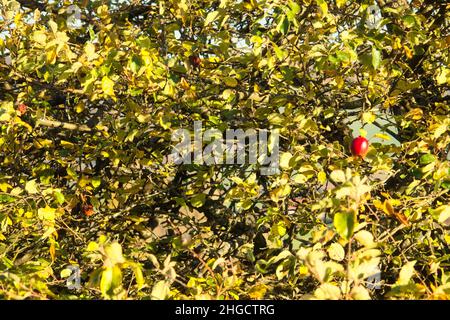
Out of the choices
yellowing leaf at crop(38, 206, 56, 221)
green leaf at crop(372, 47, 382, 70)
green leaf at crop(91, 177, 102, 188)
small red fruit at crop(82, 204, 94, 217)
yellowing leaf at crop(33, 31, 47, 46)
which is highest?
yellowing leaf at crop(33, 31, 47, 46)

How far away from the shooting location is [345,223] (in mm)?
1905

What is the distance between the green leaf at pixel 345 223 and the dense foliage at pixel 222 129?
0.69 metres

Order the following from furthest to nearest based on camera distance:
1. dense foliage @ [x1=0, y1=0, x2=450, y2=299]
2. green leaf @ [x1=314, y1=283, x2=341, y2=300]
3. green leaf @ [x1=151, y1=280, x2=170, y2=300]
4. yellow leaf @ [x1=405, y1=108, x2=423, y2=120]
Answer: yellow leaf @ [x1=405, y1=108, x2=423, y2=120]
dense foliage @ [x1=0, y1=0, x2=450, y2=299]
green leaf @ [x1=151, y1=280, x2=170, y2=300]
green leaf @ [x1=314, y1=283, x2=341, y2=300]

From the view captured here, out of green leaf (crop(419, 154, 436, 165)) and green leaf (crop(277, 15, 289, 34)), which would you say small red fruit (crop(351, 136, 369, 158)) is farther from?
green leaf (crop(277, 15, 289, 34))

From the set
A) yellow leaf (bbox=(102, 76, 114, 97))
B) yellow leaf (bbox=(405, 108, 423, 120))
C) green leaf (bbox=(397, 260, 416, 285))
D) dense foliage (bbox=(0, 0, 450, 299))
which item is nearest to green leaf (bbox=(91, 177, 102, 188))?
dense foliage (bbox=(0, 0, 450, 299))

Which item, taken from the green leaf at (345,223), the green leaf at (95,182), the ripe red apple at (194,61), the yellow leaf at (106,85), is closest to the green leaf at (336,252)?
the green leaf at (345,223)

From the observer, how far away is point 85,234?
3734 millimetres

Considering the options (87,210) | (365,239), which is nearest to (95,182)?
(87,210)

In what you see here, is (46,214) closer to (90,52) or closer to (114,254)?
(90,52)

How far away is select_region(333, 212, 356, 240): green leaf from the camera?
1.89m

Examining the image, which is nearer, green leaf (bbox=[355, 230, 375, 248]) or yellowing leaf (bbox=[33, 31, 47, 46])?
green leaf (bbox=[355, 230, 375, 248])

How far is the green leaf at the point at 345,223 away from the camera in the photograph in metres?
1.89

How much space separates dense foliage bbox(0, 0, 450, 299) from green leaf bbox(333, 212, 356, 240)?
69 cm
